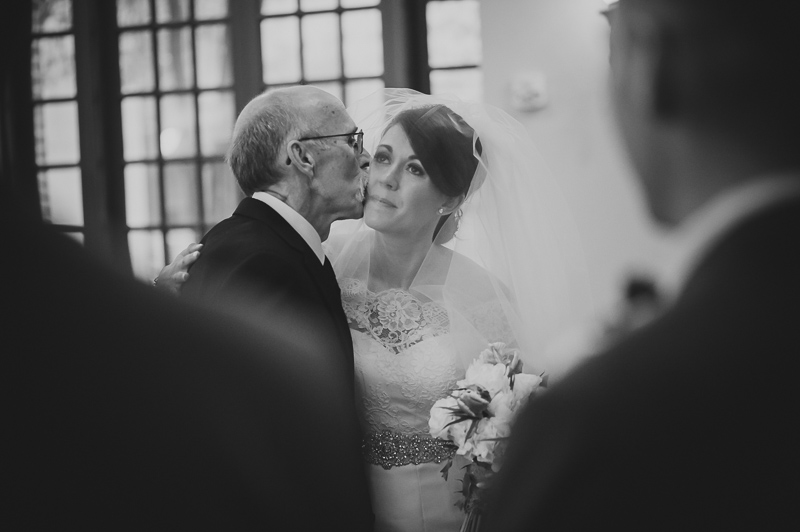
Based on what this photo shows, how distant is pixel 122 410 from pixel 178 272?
147 centimetres

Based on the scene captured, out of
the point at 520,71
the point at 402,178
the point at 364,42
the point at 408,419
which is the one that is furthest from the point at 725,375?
the point at 364,42

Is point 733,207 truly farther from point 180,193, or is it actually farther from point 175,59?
point 175,59

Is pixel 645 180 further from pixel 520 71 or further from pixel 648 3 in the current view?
pixel 520 71

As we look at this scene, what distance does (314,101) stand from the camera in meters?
2.21

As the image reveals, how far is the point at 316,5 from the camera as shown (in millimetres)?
5602

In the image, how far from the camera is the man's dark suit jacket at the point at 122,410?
0.55 m

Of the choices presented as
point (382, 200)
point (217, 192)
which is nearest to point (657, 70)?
point (382, 200)

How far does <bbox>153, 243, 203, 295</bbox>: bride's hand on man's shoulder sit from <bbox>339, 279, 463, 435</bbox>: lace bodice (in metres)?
0.51

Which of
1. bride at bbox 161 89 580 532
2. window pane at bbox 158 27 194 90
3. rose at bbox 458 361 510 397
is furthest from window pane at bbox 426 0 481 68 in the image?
rose at bbox 458 361 510 397

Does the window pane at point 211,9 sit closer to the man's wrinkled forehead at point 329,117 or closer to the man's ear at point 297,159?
the man's wrinkled forehead at point 329,117

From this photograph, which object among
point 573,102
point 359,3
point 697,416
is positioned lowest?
point 697,416

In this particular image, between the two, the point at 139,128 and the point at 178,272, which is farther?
the point at 139,128

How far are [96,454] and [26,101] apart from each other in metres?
0.26

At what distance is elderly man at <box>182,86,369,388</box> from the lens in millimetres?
1785
